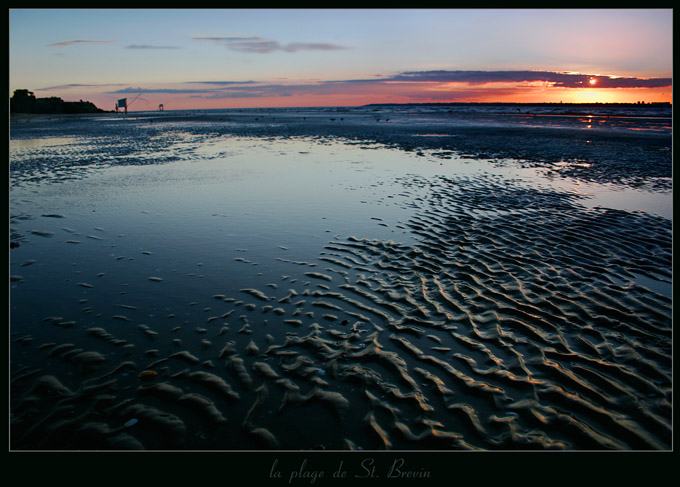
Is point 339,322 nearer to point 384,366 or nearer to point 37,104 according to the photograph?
point 384,366

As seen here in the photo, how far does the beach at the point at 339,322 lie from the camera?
15.5 feet

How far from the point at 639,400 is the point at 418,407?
3096mm

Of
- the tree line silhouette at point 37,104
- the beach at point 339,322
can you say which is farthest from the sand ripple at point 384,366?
the tree line silhouette at point 37,104

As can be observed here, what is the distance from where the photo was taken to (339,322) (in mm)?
6996

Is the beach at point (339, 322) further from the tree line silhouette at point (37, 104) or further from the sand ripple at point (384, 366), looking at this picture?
the tree line silhouette at point (37, 104)

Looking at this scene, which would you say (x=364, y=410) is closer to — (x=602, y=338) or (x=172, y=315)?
(x=172, y=315)

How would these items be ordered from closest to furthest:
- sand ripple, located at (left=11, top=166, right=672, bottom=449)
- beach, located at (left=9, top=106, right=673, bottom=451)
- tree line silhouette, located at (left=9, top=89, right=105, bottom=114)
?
sand ripple, located at (left=11, top=166, right=672, bottom=449)
beach, located at (left=9, top=106, right=673, bottom=451)
tree line silhouette, located at (left=9, top=89, right=105, bottom=114)

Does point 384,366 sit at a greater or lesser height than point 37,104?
lesser

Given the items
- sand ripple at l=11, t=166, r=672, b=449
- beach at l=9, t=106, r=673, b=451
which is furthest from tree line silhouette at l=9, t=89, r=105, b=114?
sand ripple at l=11, t=166, r=672, b=449

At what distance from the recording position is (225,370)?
566cm

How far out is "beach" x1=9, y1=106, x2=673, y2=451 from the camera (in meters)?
4.73

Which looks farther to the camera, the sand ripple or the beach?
the beach

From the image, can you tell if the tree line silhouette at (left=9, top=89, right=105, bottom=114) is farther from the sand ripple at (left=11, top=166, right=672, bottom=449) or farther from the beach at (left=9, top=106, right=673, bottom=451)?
the sand ripple at (left=11, top=166, right=672, bottom=449)

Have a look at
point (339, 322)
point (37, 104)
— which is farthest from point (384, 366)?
point (37, 104)
